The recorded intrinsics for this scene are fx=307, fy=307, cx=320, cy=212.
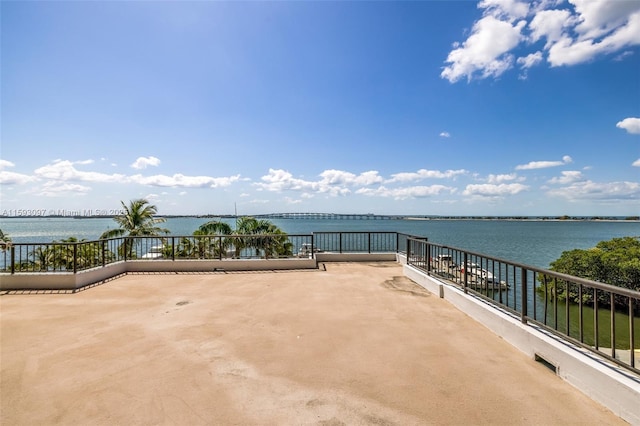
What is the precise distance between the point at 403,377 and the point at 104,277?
25.7ft

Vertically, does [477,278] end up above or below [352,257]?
above

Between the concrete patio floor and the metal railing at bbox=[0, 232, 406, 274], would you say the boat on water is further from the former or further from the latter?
the metal railing at bbox=[0, 232, 406, 274]

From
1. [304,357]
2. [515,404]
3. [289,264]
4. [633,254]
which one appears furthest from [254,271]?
[633,254]

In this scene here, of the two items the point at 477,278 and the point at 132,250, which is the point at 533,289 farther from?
the point at 132,250

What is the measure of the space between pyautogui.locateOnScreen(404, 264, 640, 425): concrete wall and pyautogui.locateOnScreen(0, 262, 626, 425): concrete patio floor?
10cm

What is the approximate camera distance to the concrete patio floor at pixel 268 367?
8.50 ft

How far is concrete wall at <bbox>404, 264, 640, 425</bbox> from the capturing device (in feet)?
8.07

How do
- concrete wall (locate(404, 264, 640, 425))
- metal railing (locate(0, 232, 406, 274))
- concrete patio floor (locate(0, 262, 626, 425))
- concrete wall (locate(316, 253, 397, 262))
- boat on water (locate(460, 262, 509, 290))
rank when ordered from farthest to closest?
1. concrete wall (locate(316, 253, 397, 262))
2. metal railing (locate(0, 232, 406, 274))
3. boat on water (locate(460, 262, 509, 290))
4. concrete patio floor (locate(0, 262, 626, 425))
5. concrete wall (locate(404, 264, 640, 425))

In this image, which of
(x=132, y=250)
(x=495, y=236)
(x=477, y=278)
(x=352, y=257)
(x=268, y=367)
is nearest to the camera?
(x=268, y=367)

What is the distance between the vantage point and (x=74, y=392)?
290 cm

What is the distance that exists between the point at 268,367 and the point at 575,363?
304cm

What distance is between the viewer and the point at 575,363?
2.93 meters

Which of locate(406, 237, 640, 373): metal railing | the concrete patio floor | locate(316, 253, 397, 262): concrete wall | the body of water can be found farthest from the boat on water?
the body of water

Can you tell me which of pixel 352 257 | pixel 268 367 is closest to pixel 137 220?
pixel 352 257
